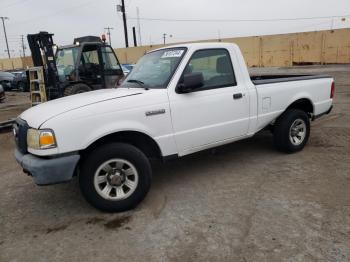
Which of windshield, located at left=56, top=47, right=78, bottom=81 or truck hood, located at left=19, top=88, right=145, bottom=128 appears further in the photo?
windshield, located at left=56, top=47, right=78, bottom=81

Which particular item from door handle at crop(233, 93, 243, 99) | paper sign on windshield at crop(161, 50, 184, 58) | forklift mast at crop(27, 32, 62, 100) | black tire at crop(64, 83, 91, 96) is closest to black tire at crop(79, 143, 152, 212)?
paper sign on windshield at crop(161, 50, 184, 58)

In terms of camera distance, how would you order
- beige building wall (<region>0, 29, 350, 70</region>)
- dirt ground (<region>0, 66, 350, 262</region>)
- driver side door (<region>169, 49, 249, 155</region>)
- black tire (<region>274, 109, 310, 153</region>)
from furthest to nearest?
1. beige building wall (<region>0, 29, 350, 70</region>)
2. black tire (<region>274, 109, 310, 153</region>)
3. driver side door (<region>169, 49, 249, 155</region>)
4. dirt ground (<region>0, 66, 350, 262</region>)

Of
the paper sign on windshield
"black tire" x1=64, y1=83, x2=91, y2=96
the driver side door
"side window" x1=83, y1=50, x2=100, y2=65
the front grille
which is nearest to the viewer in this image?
the front grille

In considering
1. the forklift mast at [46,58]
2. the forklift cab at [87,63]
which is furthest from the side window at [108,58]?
the forklift mast at [46,58]

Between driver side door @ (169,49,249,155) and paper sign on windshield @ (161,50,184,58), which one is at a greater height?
paper sign on windshield @ (161,50,184,58)

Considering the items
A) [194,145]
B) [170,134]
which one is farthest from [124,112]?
[194,145]

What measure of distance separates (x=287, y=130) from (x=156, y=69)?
230 centimetres

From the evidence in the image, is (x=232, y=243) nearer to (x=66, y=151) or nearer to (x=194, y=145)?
(x=194, y=145)

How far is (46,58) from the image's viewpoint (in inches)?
421

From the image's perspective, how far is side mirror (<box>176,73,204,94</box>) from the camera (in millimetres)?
4027

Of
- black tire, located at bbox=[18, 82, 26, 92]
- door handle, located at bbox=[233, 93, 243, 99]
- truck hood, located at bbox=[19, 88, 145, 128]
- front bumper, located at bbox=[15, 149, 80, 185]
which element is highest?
truck hood, located at bbox=[19, 88, 145, 128]

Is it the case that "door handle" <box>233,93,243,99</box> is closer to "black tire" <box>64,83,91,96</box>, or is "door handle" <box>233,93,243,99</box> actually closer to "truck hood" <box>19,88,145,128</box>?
"truck hood" <box>19,88,145,128</box>

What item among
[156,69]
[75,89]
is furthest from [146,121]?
[75,89]

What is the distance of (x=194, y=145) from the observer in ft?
14.5
